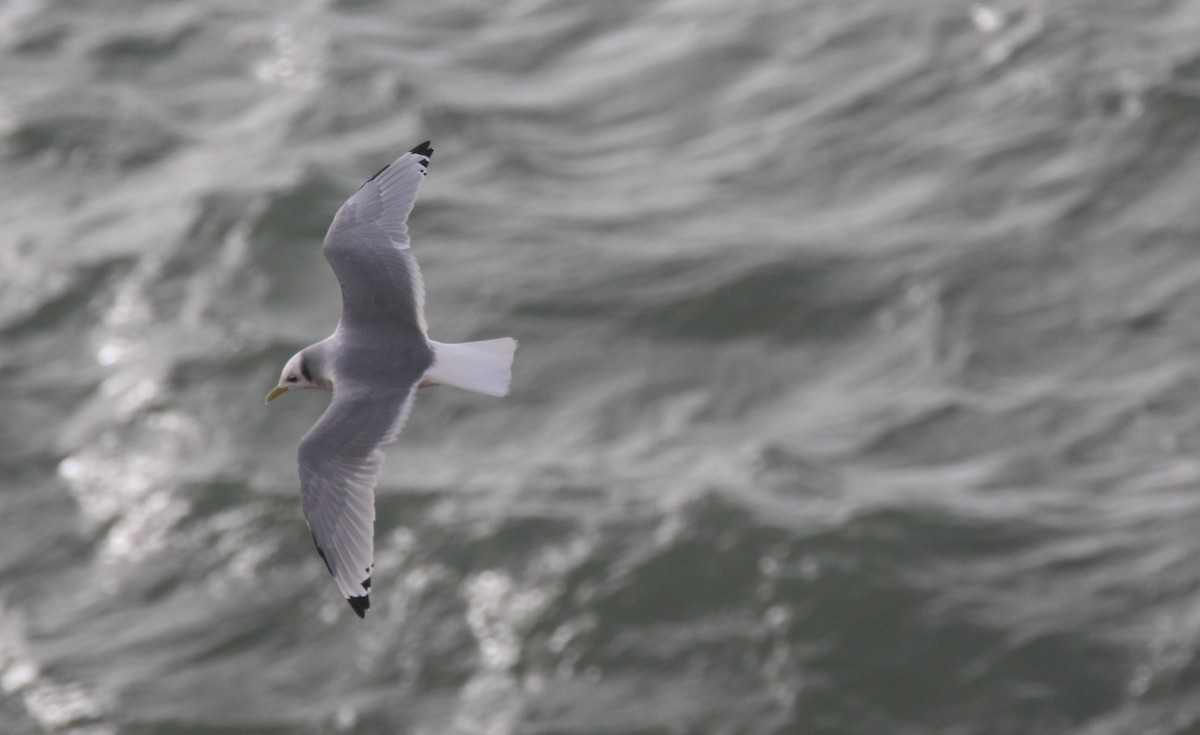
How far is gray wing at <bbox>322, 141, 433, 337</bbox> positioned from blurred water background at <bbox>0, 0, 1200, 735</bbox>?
421 cm

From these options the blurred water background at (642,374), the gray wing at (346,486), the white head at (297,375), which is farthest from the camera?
the blurred water background at (642,374)

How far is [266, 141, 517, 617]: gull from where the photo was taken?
6.71 m

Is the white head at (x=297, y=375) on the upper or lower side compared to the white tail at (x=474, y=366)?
lower

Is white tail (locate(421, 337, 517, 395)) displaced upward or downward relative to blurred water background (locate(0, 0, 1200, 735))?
upward

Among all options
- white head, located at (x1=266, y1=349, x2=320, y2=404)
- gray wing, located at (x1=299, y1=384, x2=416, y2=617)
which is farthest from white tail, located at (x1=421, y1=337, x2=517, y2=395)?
white head, located at (x1=266, y1=349, x2=320, y2=404)

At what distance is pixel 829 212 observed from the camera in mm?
14211

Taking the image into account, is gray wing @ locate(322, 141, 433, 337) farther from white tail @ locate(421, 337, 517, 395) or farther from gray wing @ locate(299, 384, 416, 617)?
gray wing @ locate(299, 384, 416, 617)

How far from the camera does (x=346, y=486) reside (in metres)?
6.71

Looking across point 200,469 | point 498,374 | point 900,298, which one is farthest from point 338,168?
point 498,374

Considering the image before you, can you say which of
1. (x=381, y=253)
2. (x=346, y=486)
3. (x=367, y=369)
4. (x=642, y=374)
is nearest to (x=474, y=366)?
(x=367, y=369)

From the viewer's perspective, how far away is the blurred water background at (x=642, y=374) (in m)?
11.1

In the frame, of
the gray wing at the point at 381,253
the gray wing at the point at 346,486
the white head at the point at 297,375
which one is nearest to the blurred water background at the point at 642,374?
the white head at the point at 297,375

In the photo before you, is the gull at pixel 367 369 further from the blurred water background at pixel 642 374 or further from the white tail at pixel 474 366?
the blurred water background at pixel 642 374

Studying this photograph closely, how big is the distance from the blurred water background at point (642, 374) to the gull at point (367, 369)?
4.22m
